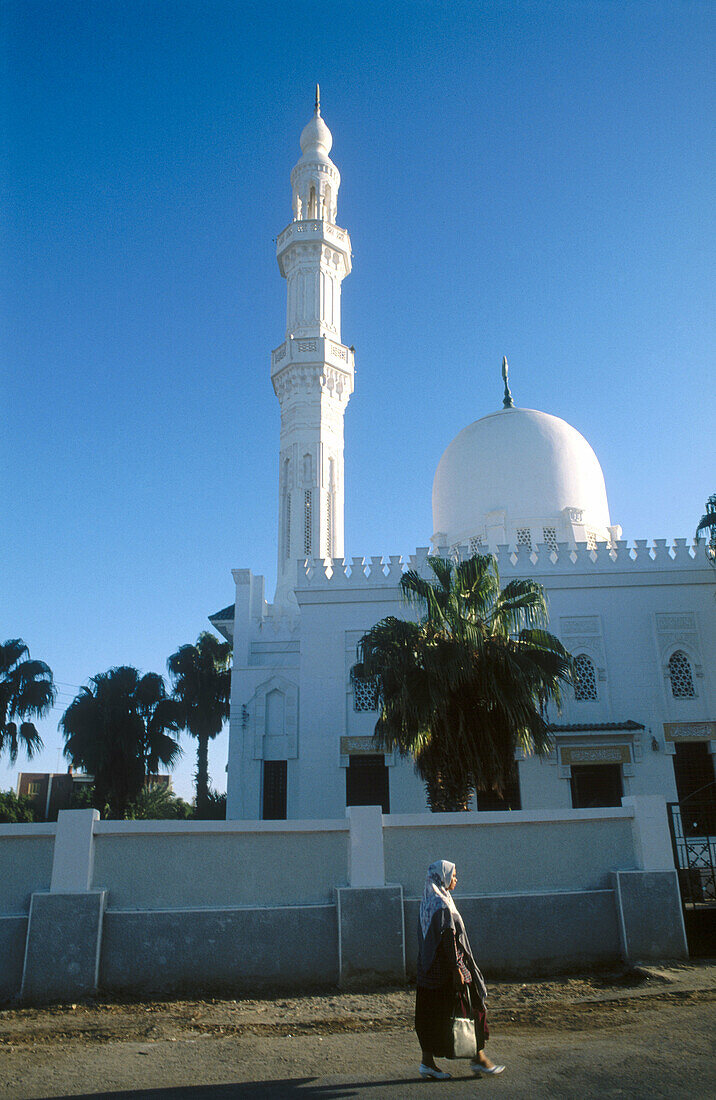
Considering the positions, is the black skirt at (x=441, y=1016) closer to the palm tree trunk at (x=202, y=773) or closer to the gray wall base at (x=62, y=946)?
the gray wall base at (x=62, y=946)

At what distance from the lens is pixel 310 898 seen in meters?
8.34

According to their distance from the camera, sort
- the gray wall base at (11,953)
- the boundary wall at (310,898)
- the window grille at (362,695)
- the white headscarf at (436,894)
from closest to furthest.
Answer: the white headscarf at (436,894), the gray wall base at (11,953), the boundary wall at (310,898), the window grille at (362,695)

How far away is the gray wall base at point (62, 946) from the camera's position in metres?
7.57

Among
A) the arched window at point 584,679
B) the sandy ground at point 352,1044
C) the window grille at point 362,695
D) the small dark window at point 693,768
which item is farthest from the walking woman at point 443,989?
the small dark window at point 693,768

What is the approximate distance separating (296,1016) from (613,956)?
11.6ft

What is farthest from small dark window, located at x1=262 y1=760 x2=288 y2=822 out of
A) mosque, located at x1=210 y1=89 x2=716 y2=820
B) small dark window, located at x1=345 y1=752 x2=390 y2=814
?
small dark window, located at x1=345 y1=752 x2=390 y2=814

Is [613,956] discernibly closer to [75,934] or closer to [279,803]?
[75,934]

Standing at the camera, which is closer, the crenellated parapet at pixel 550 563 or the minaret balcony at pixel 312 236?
the crenellated parapet at pixel 550 563

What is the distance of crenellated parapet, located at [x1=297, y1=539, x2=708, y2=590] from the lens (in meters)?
19.9

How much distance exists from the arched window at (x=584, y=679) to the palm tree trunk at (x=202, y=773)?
12.2 metres

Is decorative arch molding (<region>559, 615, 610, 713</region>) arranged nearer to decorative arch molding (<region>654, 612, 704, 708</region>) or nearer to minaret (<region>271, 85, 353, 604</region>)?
decorative arch molding (<region>654, 612, 704, 708</region>)

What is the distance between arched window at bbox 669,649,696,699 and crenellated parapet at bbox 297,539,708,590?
2095 mm

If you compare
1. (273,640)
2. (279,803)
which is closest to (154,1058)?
(279,803)

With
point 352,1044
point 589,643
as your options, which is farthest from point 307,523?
point 352,1044
